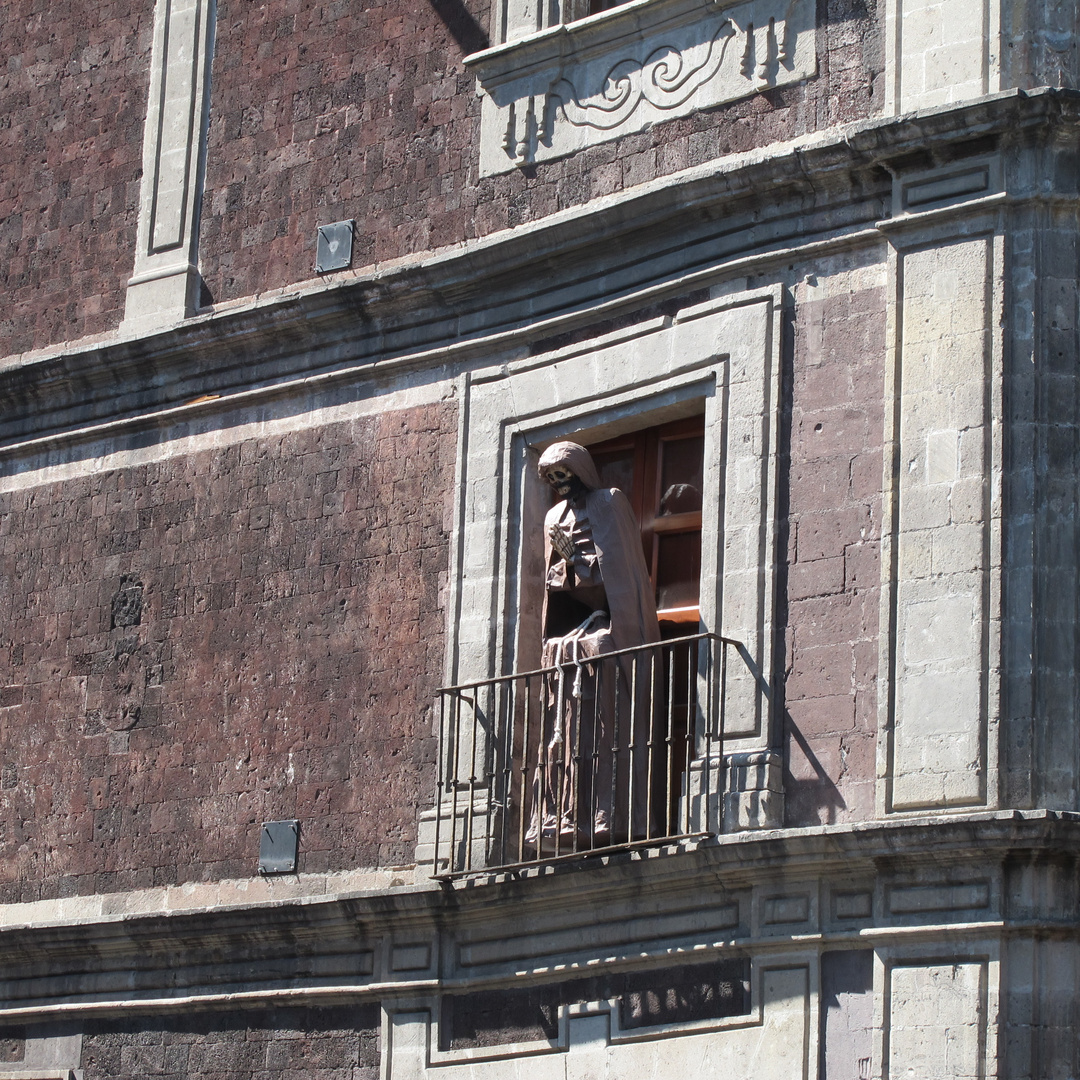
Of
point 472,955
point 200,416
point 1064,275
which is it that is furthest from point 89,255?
point 1064,275

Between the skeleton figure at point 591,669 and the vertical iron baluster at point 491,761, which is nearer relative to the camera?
the skeleton figure at point 591,669

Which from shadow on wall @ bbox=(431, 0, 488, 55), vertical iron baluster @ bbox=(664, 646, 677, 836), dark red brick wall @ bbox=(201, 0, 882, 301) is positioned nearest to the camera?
vertical iron baluster @ bbox=(664, 646, 677, 836)

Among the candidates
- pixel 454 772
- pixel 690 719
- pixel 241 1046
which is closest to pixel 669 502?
pixel 690 719

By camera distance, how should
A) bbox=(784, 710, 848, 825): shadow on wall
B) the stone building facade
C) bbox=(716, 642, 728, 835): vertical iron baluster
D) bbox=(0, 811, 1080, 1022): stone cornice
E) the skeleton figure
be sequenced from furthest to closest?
the skeleton figure
bbox=(716, 642, 728, 835): vertical iron baluster
bbox=(784, 710, 848, 825): shadow on wall
the stone building facade
bbox=(0, 811, 1080, 1022): stone cornice

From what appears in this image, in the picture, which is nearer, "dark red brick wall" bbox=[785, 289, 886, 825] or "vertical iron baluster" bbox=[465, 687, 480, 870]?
"dark red brick wall" bbox=[785, 289, 886, 825]

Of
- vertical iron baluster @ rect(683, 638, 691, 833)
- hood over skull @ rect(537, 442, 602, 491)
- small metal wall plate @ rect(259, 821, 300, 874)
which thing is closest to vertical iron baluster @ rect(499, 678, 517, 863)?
vertical iron baluster @ rect(683, 638, 691, 833)

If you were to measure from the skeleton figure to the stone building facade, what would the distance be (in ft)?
0.57

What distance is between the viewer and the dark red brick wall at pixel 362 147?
1313 centimetres

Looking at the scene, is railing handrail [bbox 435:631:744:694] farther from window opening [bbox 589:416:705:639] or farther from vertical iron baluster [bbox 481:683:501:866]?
window opening [bbox 589:416:705:639]

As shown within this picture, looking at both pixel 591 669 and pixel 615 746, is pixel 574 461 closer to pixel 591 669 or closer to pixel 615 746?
pixel 591 669

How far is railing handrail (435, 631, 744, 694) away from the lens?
37.9 ft

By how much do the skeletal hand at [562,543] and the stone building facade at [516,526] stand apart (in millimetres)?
346

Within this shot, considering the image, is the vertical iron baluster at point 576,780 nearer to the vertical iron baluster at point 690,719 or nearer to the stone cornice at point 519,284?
the vertical iron baluster at point 690,719

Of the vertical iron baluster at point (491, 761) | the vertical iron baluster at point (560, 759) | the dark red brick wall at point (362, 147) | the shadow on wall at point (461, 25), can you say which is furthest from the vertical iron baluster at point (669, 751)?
the shadow on wall at point (461, 25)
